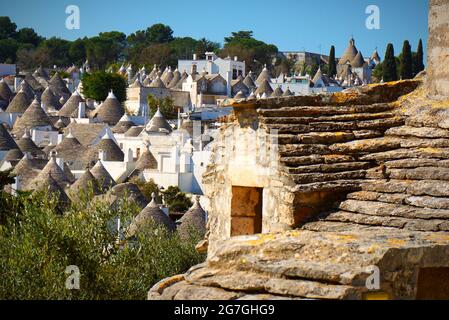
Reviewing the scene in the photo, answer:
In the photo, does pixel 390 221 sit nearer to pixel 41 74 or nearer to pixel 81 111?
pixel 81 111

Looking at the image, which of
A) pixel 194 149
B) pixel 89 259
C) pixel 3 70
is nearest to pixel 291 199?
pixel 89 259

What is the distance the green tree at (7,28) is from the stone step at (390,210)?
122m

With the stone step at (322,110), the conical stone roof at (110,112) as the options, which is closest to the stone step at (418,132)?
the stone step at (322,110)

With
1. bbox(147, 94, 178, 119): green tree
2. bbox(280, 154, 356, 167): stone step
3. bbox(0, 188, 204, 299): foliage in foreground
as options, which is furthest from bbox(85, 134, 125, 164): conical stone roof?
bbox(280, 154, 356, 167): stone step

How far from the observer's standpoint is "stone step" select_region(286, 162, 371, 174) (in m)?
7.81

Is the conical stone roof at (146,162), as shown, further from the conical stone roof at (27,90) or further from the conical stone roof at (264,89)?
the conical stone roof at (27,90)

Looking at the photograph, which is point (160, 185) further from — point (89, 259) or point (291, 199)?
point (291, 199)

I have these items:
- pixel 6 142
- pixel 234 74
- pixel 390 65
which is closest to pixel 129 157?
pixel 6 142

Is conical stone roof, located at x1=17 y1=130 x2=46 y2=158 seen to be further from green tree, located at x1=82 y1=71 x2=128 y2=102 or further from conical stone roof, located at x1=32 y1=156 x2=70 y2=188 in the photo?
green tree, located at x1=82 y1=71 x2=128 y2=102

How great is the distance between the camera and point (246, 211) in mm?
8680

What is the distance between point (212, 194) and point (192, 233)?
38.5 ft

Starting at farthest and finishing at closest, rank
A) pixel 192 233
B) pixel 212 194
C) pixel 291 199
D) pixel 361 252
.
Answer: pixel 192 233 → pixel 212 194 → pixel 291 199 → pixel 361 252

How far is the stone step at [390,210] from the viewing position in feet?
23.8
